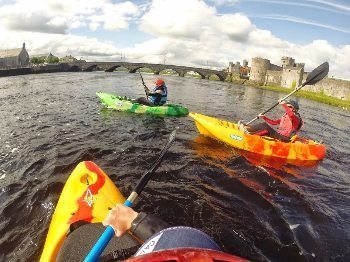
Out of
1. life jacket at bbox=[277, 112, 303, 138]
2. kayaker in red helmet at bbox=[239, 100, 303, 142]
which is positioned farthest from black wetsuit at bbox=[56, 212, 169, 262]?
life jacket at bbox=[277, 112, 303, 138]

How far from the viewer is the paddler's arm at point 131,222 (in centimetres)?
245

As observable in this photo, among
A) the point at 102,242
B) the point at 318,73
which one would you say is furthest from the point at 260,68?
the point at 102,242

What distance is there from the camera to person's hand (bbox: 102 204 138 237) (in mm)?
2432

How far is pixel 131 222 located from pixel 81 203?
7.42ft

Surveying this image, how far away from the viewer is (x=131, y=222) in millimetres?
2553

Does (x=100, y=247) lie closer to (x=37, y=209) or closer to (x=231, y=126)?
(x=37, y=209)

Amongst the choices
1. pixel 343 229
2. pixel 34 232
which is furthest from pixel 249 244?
pixel 34 232

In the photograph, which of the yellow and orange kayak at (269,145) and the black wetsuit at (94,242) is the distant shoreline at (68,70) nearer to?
the yellow and orange kayak at (269,145)

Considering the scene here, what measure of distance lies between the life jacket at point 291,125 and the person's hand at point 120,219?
8.67m

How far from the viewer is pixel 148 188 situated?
272 inches

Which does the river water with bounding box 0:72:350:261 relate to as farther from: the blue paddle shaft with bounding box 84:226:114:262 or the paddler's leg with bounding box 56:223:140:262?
the blue paddle shaft with bounding box 84:226:114:262

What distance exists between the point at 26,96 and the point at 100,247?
68.7ft

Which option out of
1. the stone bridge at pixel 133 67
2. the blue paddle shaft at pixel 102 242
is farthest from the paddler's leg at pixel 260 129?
the stone bridge at pixel 133 67

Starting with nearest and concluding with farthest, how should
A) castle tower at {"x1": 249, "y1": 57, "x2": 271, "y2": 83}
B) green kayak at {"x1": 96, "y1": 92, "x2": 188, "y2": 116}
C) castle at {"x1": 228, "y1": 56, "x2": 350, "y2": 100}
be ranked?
1. green kayak at {"x1": 96, "y1": 92, "x2": 188, "y2": 116}
2. castle at {"x1": 228, "y1": 56, "x2": 350, "y2": 100}
3. castle tower at {"x1": 249, "y1": 57, "x2": 271, "y2": 83}
